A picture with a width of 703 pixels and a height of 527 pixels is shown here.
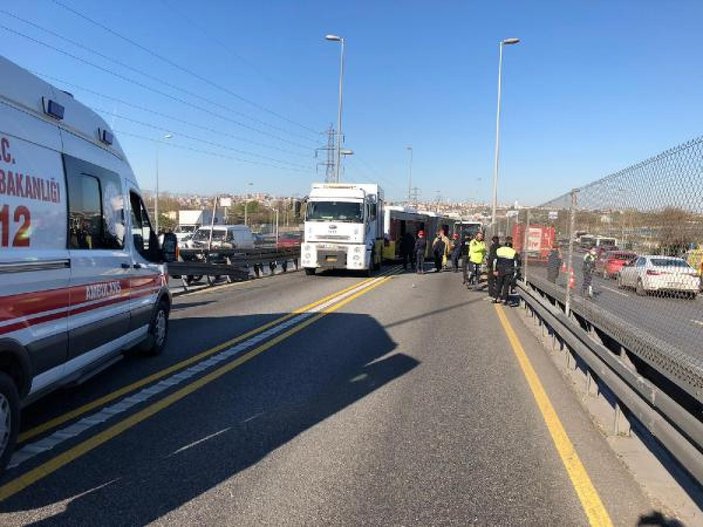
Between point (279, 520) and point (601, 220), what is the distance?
573 cm

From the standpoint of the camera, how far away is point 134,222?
278 inches

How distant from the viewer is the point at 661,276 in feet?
17.3

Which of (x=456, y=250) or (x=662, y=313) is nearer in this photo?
(x=662, y=313)

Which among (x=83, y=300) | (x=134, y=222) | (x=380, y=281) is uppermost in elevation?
(x=134, y=222)

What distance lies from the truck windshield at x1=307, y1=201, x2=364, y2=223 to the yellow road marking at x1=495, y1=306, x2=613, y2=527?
1534 centimetres

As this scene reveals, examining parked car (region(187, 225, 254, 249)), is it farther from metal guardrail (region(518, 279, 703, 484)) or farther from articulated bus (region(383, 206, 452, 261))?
metal guardrail (region(518, 279, 703, 484))

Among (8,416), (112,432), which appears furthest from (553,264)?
(8,416)

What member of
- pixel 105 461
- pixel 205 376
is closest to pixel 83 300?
pixel 105 461

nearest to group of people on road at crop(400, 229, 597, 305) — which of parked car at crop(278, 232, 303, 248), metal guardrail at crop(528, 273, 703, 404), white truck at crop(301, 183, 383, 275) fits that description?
metal guardrail at crop(528, 273, 703, 404)

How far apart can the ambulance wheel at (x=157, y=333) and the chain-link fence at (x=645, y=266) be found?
5.32m

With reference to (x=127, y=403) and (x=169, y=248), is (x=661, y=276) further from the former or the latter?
(x=169, y=248)

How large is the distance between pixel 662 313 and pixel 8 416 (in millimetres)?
5093

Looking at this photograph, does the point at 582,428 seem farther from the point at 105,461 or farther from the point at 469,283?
the point at 469,283

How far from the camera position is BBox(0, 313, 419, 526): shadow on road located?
3791 mm
